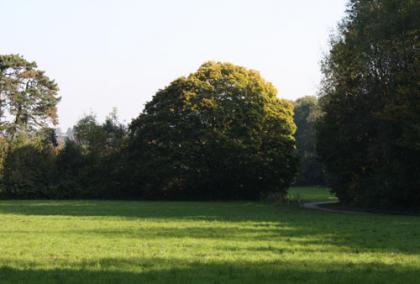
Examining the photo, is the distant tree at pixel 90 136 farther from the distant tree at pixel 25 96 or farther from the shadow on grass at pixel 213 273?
the shadow on grass at pixel 213 273

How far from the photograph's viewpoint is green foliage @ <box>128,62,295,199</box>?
197 feet

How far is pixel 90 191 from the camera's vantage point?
6812cm

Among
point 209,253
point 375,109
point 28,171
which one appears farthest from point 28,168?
point 209,253

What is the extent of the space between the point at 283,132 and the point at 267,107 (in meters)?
3.20

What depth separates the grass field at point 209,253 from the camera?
1221 centimetres

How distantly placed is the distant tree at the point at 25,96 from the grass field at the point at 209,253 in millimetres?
50760

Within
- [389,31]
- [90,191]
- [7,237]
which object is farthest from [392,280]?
[90,191]

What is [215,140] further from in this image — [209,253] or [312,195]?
[209,253]

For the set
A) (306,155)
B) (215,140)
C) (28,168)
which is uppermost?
(306,155)

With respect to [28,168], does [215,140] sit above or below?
above

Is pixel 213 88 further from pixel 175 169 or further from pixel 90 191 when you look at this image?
pixel 90 191

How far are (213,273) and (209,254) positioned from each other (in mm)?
3432

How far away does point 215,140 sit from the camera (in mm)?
59469

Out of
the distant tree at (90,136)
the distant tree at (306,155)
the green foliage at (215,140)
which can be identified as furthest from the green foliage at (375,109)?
the distant tree at (306,155)
